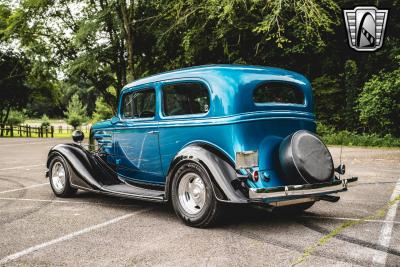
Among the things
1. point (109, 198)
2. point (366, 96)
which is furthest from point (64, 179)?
point (366, 96)

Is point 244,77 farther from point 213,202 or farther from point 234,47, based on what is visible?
point 234,47

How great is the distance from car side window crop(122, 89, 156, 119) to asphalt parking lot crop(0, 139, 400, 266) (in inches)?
53.9

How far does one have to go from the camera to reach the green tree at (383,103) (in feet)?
57.7

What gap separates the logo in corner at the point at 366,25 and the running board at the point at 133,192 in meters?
13.9

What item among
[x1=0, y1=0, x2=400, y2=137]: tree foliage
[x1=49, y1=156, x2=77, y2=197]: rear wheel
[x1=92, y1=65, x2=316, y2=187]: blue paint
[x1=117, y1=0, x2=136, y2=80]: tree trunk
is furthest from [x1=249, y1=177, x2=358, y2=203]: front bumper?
[x1=117, y1=0, x2=136, y2=80]: tree trunk

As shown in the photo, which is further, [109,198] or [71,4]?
[71,4]

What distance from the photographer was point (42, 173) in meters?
10.4

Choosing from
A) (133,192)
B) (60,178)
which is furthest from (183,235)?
(60,178)

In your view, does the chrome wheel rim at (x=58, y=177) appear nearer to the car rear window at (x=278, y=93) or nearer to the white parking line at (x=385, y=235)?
the car rear window at (x=278, y=93)

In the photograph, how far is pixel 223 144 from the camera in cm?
520

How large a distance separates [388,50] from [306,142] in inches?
637

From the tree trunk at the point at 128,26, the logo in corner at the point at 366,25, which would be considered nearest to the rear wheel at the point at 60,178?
the logo in corner at the point at 366,25

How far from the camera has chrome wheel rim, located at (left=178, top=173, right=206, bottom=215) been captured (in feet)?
17.3

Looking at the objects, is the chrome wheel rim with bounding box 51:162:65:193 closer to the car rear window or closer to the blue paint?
the blue paint
